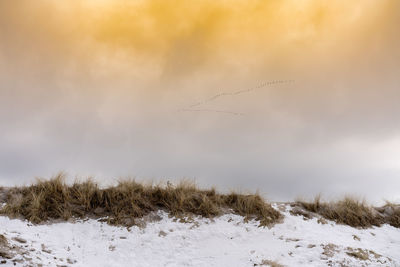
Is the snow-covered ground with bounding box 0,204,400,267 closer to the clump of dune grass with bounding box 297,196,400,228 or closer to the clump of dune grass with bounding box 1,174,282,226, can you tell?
the clump of dune grass with bounding box 1,174,282,226

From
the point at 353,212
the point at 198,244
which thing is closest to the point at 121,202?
the point at 198,244

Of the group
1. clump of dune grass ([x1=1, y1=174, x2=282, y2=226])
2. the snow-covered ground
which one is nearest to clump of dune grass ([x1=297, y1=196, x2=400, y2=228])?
the snow-covered ground

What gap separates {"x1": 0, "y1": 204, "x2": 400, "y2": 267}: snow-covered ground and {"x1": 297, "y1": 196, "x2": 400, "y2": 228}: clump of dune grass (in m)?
0.80

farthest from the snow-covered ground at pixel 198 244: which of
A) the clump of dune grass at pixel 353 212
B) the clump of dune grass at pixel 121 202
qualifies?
the clump of dune grass at pixel 353 212

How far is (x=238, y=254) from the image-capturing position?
34.0ft

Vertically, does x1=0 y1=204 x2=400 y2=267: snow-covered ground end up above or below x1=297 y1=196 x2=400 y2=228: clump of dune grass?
below

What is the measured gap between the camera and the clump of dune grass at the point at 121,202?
38.7 feet

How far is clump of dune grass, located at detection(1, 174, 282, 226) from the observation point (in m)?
11.8

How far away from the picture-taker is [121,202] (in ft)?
40.4

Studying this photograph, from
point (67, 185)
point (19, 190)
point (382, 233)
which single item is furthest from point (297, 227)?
point (19, 190)

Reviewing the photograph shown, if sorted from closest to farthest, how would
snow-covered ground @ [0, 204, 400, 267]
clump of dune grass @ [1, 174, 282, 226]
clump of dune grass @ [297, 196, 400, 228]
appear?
snow-covered ground @ [0, 204, 400, 267] → clump of dune grass @ [1, 174, 282, 226] → clump of dune grass @ [297, 196, 400, 228]

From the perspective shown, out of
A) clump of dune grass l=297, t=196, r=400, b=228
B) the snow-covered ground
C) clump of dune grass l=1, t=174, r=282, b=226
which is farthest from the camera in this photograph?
clump of dune grass l=297, t=196, r=400, b=228

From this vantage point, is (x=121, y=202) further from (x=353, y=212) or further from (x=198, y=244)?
(x=353, y=212)

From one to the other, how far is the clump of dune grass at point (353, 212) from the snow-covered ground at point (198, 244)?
0.80 meters
